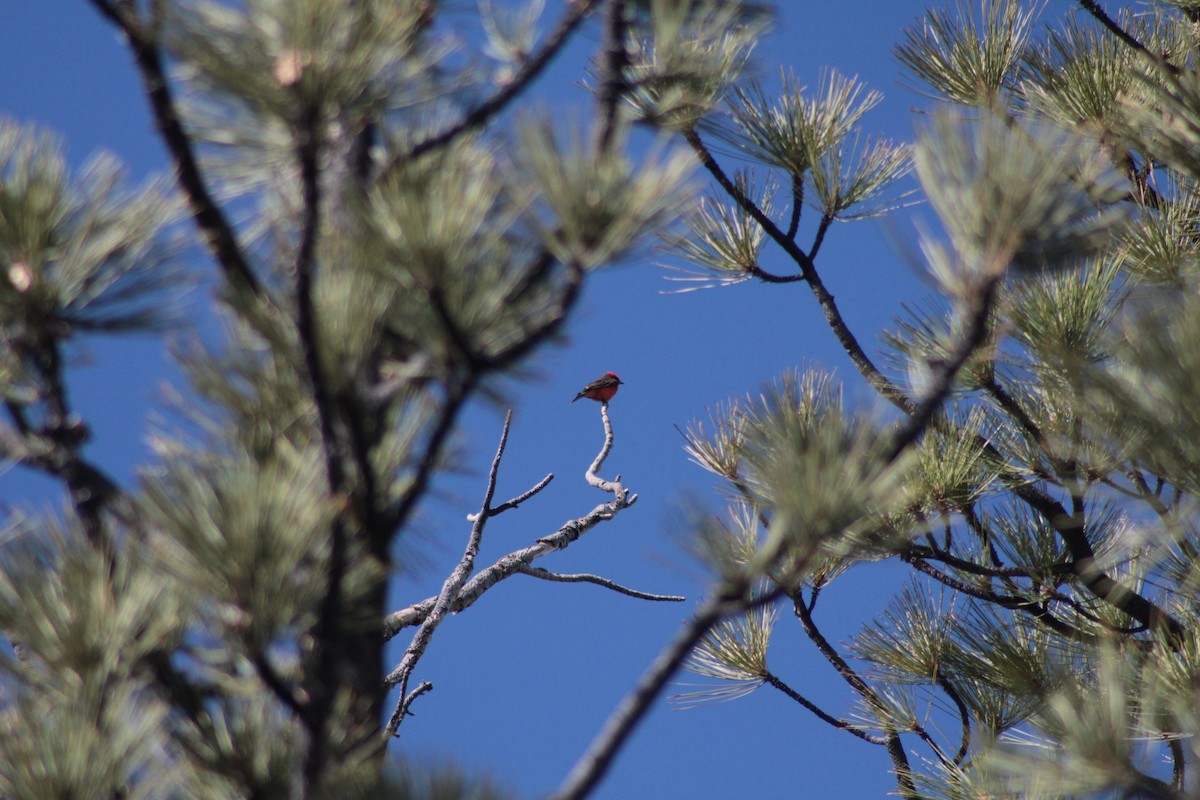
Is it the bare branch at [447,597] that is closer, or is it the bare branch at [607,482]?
the bare branch at [447,597]

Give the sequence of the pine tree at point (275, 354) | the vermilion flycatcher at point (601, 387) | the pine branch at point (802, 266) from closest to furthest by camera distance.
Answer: the pine tree at point (275, 354) < the pine branch at point (802, 266) < the vermilion flycatcher at point (601, 387)

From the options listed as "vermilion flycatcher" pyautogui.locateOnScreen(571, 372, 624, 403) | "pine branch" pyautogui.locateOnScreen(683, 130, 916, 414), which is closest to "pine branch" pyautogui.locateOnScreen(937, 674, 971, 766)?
"pine branch" pyautogui.locateOnScreen(683, 130, 916, 414)

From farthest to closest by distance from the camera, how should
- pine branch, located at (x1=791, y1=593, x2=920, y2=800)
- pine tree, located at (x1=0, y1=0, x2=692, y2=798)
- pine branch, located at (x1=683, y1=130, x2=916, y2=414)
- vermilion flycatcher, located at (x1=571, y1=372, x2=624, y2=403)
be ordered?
vermilion flycatcher, located at (x1=571, y1=372, x2=624, y2=403) → pine branch, located at (x1=791, y1=593, x2=920, y2=800) → pine branch, located at (x1=683, y1=130, x2=916, y2=414) → pine tree, located at (x1=0, y1=0, x2=692, y2=798)

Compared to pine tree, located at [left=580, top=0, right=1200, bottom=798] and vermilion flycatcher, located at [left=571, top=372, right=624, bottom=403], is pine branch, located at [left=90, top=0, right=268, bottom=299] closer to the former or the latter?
pine tree, located at [left=580, top=0, right=1200, bottom=798]

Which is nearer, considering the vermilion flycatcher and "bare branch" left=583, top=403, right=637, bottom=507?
"bare branch" left=583, top=403, right=637, bottom=507

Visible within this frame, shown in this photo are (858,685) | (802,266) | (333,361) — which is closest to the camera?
(333,361)

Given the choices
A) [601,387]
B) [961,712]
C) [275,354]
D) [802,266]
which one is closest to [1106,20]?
[802,266]

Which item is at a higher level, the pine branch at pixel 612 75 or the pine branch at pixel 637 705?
the pine branch at pixel 612 75

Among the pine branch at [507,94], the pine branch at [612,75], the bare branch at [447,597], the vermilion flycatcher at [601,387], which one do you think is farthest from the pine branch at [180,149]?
the vermilion flycatcher at [601,387]

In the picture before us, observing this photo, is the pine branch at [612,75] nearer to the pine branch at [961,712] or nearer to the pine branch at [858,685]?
the pine branch at [858,685]

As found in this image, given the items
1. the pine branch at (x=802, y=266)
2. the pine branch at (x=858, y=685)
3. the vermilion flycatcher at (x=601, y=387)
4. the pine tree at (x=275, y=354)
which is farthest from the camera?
the vermilion flycatcher at (x=601, y=387)

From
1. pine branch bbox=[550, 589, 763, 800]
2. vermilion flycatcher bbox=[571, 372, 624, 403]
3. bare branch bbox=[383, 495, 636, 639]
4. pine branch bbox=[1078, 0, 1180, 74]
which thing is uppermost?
vermilion flycatcher bbox=[571, 372, 624, 403]

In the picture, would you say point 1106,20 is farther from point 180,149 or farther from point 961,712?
point 180,149

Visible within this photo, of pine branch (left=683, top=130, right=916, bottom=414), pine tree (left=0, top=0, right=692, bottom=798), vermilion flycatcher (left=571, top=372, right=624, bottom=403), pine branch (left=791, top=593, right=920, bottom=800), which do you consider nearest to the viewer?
pine tree (left=0, top=0, right=692, bottom=798)
